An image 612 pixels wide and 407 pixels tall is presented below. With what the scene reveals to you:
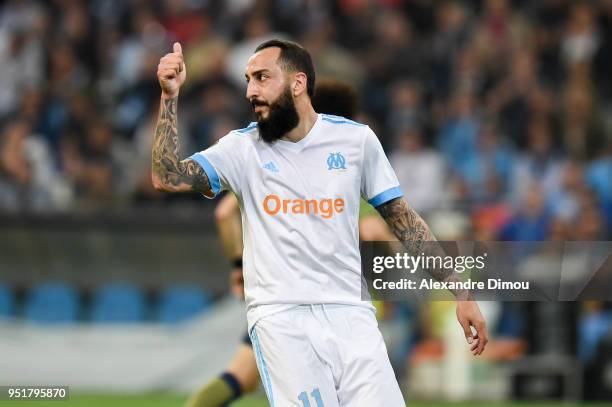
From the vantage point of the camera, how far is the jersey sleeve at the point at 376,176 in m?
5.74

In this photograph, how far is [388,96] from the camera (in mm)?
15867

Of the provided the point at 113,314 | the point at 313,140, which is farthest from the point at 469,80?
the point at 313,140

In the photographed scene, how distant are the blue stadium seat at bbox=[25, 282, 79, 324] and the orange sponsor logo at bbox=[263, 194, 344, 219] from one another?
10652mm

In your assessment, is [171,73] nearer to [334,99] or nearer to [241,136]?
[241,136]

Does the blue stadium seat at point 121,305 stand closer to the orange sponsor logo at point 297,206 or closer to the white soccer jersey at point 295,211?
the white soccer jersey at point 295,211

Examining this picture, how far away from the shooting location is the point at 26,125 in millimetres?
16484

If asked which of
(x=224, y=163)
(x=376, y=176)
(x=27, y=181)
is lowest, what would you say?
(x=27, y=181)

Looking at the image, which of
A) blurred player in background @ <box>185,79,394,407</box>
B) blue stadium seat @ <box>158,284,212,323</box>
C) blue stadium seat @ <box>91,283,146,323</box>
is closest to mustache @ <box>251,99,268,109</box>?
blurred player in background @ <box>185,79,394,407</box>

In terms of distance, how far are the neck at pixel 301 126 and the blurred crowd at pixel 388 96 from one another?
309 inches

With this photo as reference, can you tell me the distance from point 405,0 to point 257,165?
12.0 meters

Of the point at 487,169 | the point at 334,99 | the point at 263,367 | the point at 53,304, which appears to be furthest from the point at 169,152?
the point at 53,304

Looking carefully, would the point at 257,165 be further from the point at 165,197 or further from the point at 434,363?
the point at 165,197

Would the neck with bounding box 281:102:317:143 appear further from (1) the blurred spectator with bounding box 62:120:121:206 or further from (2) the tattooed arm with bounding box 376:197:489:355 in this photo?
(1) the blurred spectator with bounding box 62:120:121:206

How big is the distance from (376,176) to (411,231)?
0.98 ft
